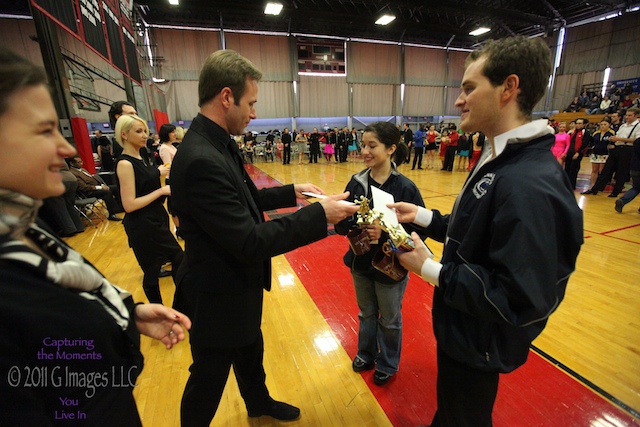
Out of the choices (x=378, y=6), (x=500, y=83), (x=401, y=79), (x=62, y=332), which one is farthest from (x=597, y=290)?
(x=401, y=79)

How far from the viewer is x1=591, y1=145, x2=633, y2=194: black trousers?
6438mm

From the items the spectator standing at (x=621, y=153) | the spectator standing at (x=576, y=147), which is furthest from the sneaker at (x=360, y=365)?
the spectator standing at (x=576, y=147)

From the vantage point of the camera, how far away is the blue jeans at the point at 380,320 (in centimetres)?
190

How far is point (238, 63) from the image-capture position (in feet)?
4.10

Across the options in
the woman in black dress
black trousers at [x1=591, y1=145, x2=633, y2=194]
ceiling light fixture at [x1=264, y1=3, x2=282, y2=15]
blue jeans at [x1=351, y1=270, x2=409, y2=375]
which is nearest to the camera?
blue jeans at [x1=351, y1=270, x2=409, y2=375]

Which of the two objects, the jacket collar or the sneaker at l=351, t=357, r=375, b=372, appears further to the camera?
the sneaker at l=351, t=357, r=375, b=372

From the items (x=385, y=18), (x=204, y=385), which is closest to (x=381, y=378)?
(x=204, y=385)

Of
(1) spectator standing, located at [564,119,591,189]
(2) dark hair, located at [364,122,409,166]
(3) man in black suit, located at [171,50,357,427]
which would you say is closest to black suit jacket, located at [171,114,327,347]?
(3) man in black suit, located at [171,50,357,427]

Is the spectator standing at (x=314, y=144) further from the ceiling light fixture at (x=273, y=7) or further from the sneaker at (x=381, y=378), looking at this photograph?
the sneaker at (x=381, y=378)

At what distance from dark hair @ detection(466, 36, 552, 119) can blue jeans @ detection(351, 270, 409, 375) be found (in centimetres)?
125

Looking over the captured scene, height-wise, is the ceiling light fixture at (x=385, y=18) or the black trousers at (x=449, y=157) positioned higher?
the ceiling light fixture at (x=385, y=18)

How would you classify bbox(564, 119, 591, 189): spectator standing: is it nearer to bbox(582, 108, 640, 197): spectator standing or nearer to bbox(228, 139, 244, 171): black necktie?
bbox(582, 108, 640, 197): spectator standing

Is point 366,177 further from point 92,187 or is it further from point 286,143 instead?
point 286,143

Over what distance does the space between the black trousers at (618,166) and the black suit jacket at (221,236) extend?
28.2 feet
